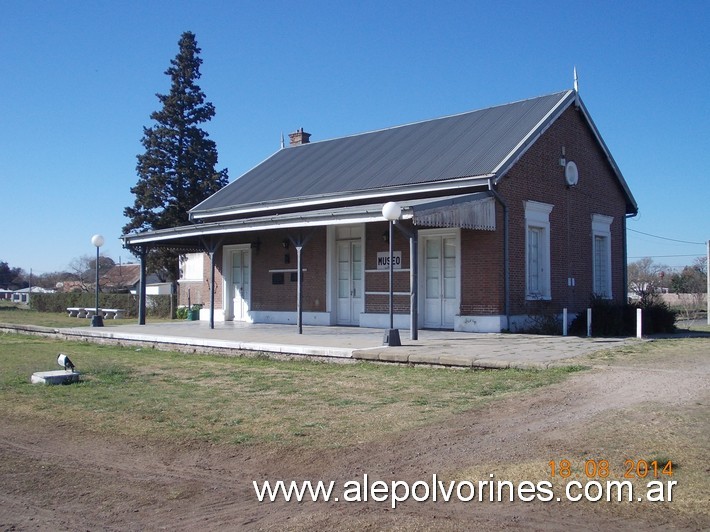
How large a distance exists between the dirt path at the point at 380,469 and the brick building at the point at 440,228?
7045 mm

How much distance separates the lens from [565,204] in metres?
19.0

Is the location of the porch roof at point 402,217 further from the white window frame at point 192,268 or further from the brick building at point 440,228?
the white window frame at point 192,268

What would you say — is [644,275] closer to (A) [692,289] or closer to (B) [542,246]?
(A) [692,289]

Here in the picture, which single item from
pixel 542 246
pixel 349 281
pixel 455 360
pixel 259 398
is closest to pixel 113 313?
pixel 349 281

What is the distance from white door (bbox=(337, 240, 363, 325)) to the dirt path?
36.4 ft

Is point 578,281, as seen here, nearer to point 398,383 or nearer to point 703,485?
point 398,383

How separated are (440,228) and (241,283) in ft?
26.5

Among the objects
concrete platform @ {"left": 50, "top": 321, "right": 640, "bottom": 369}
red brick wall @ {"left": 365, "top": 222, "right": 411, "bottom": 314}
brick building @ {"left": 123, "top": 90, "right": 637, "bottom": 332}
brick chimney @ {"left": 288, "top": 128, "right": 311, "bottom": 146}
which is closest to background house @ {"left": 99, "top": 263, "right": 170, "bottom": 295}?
brick chimney @ {"left": 288, "top": 128, "right": 311, "bottom": 146}

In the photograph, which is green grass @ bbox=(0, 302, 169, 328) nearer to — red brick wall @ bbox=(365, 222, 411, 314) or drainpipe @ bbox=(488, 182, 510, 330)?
red brick wall @ bbox=(365, 222, 411, 314)

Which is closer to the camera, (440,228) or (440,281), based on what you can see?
(440,228)

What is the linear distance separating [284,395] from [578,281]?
1255 centimetres

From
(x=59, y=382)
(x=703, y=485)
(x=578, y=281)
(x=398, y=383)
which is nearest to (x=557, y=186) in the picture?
(x=578, y=281)

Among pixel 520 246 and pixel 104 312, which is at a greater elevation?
pixel 520 246

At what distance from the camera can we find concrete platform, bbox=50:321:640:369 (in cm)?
1119
